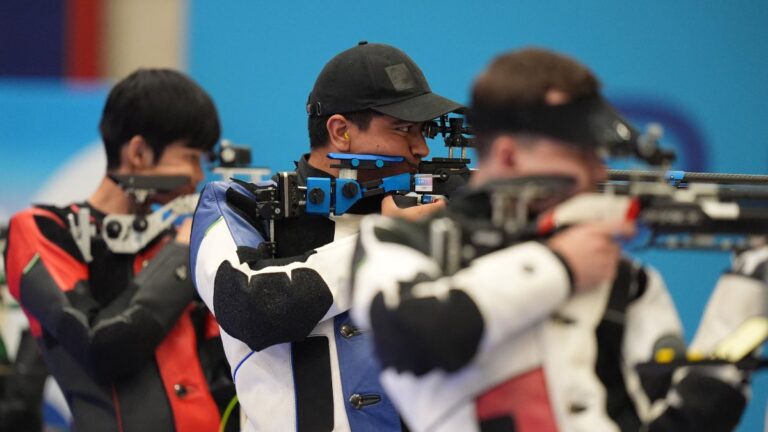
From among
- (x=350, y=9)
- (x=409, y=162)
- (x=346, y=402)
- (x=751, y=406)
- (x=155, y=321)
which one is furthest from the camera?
(x=350, y=9)

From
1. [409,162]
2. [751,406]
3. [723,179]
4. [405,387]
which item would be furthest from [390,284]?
[751,406]

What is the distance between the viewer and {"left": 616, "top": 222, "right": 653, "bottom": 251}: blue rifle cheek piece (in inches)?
50.3

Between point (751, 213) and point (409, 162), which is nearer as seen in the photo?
point (751, 213)

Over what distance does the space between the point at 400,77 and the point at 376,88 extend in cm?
6

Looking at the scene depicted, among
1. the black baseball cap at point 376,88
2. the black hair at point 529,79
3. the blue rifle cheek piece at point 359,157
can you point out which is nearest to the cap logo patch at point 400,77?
the black baseball cap at point 376,88

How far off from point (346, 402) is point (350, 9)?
1959mm

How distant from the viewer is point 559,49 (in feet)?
11.1

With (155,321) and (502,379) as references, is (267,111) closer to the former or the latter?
(155,321)

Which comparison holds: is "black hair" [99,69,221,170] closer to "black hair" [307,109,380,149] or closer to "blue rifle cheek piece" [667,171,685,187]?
"black hair" [307,109,380,149]

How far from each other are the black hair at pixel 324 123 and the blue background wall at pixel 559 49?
4.28 feet

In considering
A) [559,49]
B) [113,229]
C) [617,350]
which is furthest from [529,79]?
[559,49]

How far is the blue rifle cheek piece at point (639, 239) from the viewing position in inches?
50.3

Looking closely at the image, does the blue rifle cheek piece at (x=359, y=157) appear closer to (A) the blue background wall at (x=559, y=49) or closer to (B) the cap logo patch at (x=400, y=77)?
(B) the cap logo patch at (x=400, y=77)

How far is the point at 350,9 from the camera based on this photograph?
3.55m
